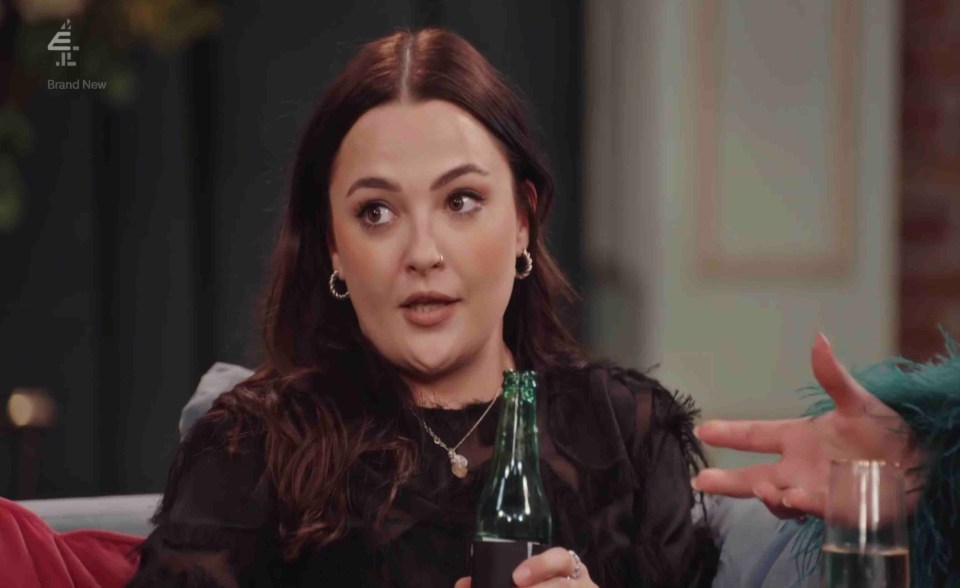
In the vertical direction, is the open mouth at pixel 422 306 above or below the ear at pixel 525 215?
below

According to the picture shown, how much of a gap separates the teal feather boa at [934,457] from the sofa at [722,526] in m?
0.21

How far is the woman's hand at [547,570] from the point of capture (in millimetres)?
1144

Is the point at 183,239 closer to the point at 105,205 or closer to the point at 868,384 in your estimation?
the point at 105,205

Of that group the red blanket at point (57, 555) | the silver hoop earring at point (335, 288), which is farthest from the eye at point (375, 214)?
the red blanket at point (57, 555)

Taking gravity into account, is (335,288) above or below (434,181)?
below

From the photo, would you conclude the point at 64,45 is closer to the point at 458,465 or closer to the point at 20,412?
the point at 20,412

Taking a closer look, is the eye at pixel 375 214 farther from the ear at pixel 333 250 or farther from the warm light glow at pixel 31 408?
the warm light glow at pixel 31 408

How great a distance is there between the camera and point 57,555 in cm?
151

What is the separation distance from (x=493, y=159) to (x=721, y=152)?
1.86 meters

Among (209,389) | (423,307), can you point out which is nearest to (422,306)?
(423,307)

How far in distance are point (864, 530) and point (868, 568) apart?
0.09 feet

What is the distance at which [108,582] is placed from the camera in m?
1.55

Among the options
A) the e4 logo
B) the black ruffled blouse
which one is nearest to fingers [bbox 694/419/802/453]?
the black ruffled blouse

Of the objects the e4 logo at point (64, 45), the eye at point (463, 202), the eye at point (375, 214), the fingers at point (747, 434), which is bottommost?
the fingers at point (747, 434)
